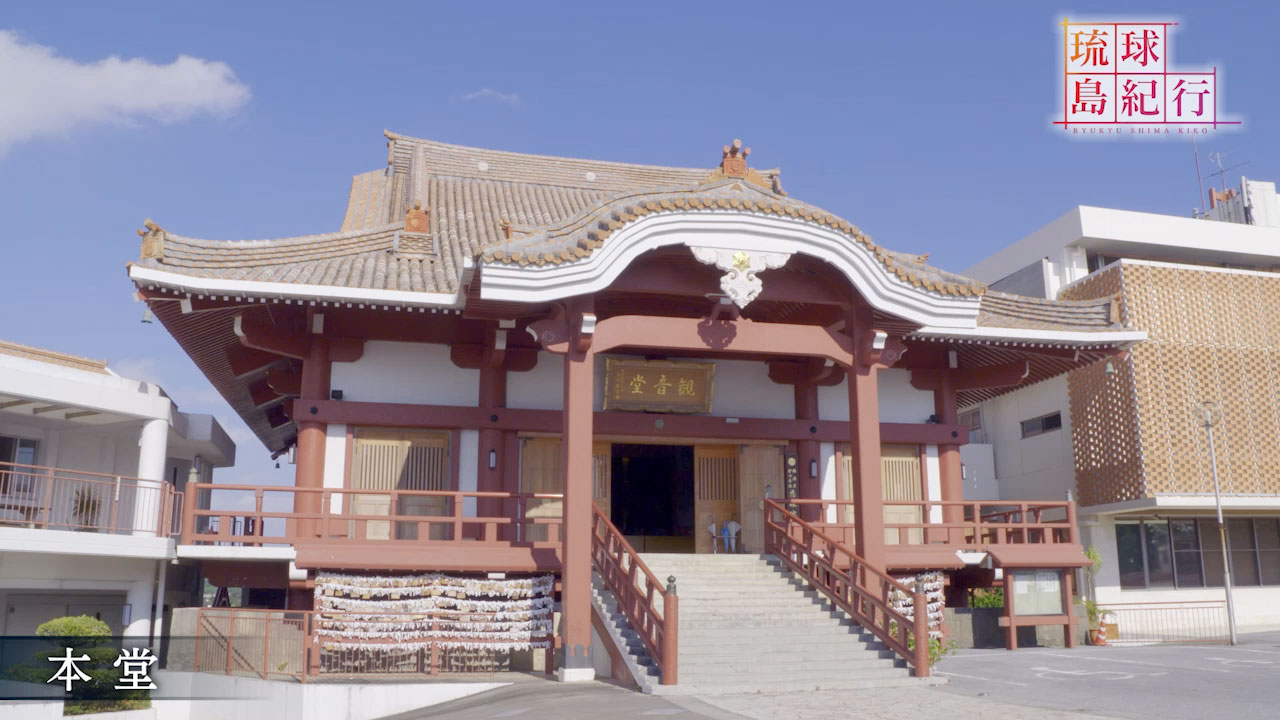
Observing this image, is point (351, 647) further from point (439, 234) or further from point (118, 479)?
point (439, 234)

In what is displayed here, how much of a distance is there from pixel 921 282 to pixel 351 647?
9.68m

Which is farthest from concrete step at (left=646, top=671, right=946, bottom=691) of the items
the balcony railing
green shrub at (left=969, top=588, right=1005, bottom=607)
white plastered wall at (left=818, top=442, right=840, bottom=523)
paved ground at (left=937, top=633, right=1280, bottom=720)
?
green shrub at (left=969, top=588, right=1005, bottom=607)

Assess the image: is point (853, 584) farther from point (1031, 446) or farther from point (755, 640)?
point (1031, 446)

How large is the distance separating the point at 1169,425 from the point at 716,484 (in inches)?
577

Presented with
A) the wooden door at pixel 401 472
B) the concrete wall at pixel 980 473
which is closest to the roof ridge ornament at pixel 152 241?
the wooden door at pixel 401 472

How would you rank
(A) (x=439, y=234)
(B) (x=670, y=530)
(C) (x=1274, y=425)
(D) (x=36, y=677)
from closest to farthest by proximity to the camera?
(D) (x=36, y=677)
(A) (x=439, y=234)
(B) (x=670, y=530)
(C) (x=1274, y=425)

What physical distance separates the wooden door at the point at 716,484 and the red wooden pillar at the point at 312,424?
654cm

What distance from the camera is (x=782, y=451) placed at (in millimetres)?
18812

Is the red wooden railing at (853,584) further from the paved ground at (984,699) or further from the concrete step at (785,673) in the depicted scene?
the paved ground at (984,699)

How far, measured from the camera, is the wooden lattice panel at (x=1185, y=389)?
26.6 metres

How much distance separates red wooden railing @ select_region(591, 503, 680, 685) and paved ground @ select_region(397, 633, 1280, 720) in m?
0.60

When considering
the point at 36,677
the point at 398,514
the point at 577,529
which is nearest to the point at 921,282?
the point at 577,529

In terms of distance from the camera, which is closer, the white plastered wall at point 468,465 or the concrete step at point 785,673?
the concrete step at point 785,673

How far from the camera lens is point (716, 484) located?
18797 millimetres
